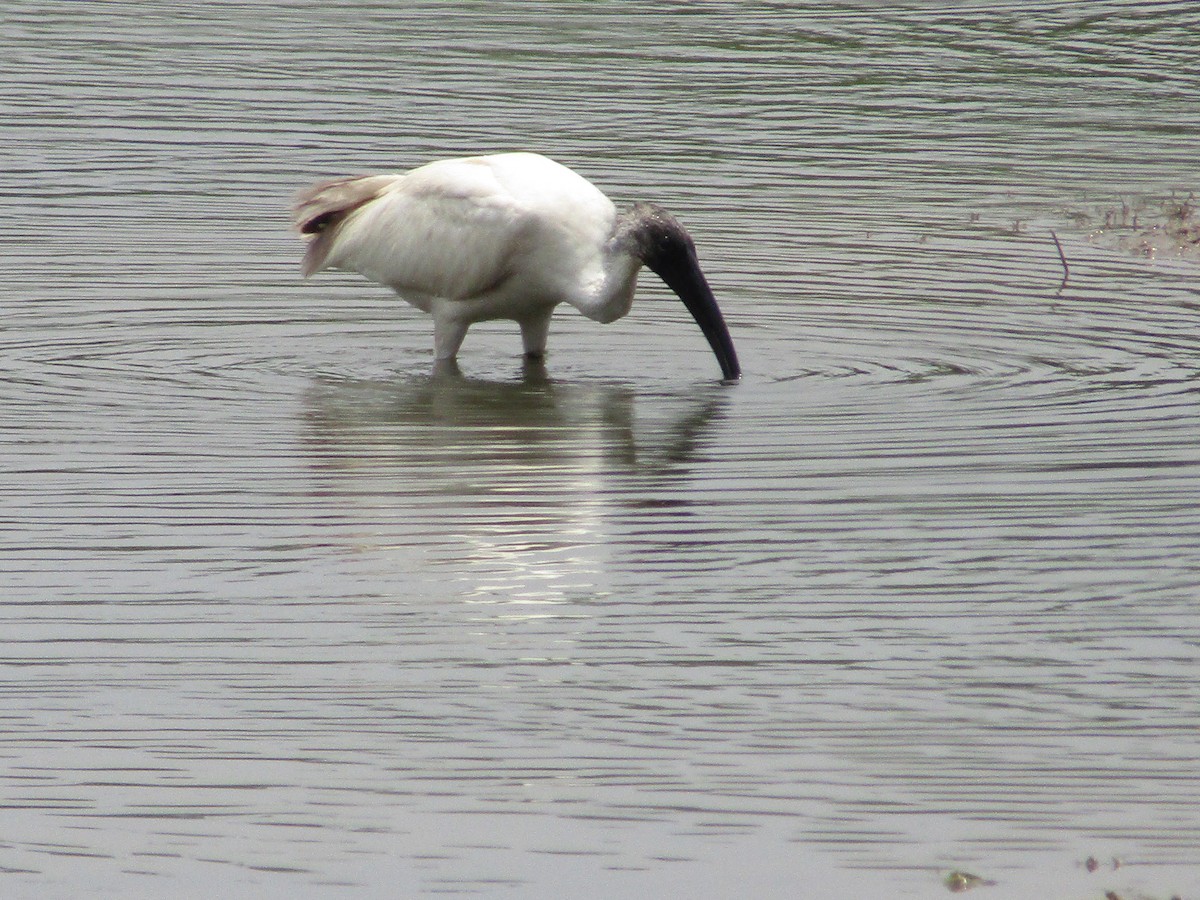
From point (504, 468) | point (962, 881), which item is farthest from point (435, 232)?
point (962, 881)

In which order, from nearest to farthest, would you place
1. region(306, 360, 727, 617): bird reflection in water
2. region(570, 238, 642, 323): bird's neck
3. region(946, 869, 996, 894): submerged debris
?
region(946, 869, 996, 894): submerged debris
region(306, 360, 727, 617): bird reflection in water
region(570, 238, 642, 323): bird's neck

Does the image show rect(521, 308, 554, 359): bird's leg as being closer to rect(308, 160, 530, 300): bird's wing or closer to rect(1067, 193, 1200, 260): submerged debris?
rect(308, 160, 530, 300): bird's wing

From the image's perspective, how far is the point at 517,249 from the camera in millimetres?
9484

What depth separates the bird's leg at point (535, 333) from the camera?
9.91 meters

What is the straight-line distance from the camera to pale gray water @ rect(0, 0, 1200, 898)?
4.76 meters

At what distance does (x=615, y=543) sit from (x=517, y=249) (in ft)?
9.56

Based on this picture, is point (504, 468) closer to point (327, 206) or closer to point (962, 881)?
point (327, 206)

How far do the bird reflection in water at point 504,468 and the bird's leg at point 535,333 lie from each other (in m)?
0.08

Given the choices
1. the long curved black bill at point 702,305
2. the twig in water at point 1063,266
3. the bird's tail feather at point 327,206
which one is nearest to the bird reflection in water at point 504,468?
the long curved black bill at point 702,305

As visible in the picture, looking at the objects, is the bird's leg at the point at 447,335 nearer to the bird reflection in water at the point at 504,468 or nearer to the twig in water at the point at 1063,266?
the bird reflection in water at the point at 504,468

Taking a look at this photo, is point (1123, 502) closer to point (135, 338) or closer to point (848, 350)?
point (848, 350)

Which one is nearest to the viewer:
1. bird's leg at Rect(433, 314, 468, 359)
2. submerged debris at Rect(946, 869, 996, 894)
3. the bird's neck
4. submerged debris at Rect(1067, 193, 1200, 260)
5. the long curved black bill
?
submerged debris at Rect(946, 869, 996, 894)

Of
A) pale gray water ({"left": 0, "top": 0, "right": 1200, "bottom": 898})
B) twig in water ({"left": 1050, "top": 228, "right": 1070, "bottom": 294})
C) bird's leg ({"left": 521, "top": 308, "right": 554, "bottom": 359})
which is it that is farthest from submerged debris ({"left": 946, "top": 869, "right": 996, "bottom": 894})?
twig in water ({"left": 1050, "top": 228, "right": 1070, "bottom": 294})

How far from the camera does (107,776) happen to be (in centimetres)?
497
